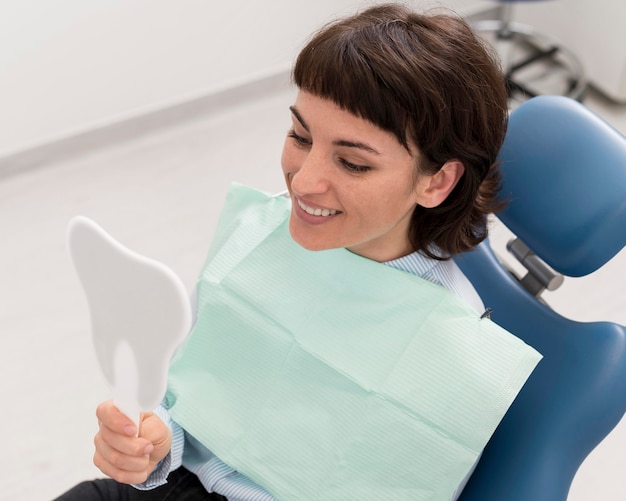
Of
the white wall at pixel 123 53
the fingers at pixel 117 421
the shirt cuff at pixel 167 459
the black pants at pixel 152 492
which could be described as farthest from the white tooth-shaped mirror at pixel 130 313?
the white wall at pixel 123 53

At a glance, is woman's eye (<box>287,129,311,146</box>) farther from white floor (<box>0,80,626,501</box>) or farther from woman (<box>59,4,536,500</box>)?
white floor (<box>0,80,626,501</box>)

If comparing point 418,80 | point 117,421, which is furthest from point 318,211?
point 117,421

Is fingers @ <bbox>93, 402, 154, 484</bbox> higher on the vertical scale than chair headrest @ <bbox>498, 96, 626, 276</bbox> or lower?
lower

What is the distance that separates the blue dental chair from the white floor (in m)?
0.83

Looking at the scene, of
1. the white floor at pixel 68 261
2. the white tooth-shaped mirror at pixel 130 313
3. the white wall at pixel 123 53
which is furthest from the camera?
the white wall at pixel 123 53

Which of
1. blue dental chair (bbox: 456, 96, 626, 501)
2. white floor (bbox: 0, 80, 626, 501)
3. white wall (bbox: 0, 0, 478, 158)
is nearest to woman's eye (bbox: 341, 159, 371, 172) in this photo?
blue dental chair (bbox: 456, 96, 626, 501)

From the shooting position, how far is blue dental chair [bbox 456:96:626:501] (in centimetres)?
122

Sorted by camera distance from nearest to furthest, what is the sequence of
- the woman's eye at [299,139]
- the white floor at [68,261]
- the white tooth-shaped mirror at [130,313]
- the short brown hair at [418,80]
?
the white tooth-shaped mirror at [130,313] → the short brown hair at [418,80] → the woman's eye at [299,139] → the white floor at [68,261]

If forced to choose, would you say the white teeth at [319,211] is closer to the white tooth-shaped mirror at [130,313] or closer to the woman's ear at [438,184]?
the woman's ear at [438,184]

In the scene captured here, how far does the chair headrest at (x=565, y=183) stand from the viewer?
4.16 ft

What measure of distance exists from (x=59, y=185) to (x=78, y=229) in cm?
198

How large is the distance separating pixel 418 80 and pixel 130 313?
0.45 metres

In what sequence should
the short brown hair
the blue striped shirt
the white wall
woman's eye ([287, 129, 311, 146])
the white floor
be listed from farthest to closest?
the white wall → the white floor → the blue striped shirt → woman's eye ([287, 129, 311, 146]) → the short brown hair

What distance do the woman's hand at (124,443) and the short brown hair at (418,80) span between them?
49 cm
